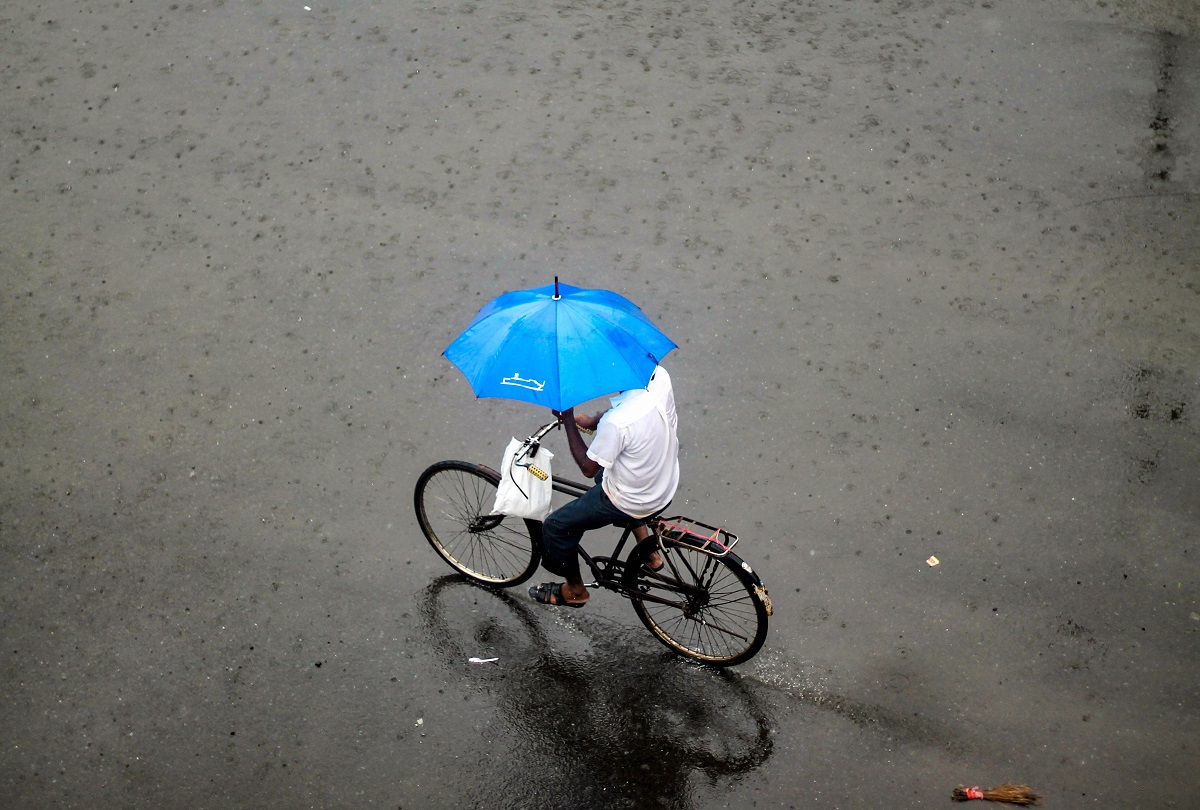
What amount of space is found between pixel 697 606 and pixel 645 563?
34 cm

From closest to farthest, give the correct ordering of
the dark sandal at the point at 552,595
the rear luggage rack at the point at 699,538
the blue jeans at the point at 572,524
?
the rear luggage rack at the point at 699,538 → the blue jeans at the point at 572,524 → the dark sandal at the point at 552,595

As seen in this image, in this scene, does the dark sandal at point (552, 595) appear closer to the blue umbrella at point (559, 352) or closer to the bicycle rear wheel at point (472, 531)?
the bicycle rear wheel at point (472, 531)

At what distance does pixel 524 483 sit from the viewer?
4.99 m

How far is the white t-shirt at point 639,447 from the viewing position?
4.50 m

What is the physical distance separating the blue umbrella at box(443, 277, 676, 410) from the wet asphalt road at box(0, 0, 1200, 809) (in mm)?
1718

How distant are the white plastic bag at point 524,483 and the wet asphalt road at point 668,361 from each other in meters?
0.93

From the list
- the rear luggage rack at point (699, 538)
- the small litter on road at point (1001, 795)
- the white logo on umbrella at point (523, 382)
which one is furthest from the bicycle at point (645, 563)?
the small litter on road at point (1001, 795)

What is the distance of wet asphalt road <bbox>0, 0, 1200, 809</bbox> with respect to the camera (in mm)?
5172

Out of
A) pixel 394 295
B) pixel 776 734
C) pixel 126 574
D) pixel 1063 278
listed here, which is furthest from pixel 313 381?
pixel 1063 278

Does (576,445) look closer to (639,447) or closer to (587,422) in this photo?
(587,422)

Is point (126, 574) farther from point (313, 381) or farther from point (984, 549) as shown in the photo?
point (984, 549)

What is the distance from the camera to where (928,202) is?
7477mm

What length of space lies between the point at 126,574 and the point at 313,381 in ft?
5.26

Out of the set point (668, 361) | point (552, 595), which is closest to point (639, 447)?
point (552, 595)
